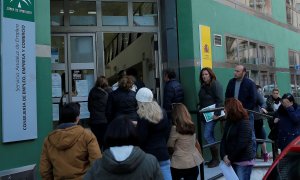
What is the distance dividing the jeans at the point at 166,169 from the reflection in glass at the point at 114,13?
5.05 metres

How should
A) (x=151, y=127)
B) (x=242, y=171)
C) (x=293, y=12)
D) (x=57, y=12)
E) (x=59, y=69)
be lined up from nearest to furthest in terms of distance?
(x=151, y=127), (x=242, y=171), (x=59, y=69), (x=57, y=12), (x=293, y=12)

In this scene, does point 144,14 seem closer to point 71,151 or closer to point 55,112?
point 55,112

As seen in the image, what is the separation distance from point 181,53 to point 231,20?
228 centimetres

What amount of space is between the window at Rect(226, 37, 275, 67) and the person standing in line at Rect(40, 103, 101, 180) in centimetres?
710

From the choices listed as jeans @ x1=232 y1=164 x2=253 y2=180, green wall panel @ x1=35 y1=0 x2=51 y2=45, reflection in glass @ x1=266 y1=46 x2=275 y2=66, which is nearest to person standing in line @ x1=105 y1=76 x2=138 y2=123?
green wall panel @ x1=35 y1=0 x2=51 y2=45

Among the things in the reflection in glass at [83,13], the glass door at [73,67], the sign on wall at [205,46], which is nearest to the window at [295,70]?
the sign on wall at [205,46]

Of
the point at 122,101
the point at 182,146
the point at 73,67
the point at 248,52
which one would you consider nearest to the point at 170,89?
the point at 122,101

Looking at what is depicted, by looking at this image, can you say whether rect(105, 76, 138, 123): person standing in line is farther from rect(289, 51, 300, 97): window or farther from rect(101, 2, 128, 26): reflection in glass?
rect(289, 51, 300, 97): window

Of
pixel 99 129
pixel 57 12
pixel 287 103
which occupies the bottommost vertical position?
pixel 99 129

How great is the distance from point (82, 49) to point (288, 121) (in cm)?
461

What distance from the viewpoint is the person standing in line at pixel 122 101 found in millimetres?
6730

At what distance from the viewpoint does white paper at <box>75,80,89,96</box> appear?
8.80 metres

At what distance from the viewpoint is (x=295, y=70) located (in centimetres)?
1523

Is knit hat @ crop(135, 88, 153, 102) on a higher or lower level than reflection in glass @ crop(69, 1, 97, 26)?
lower
